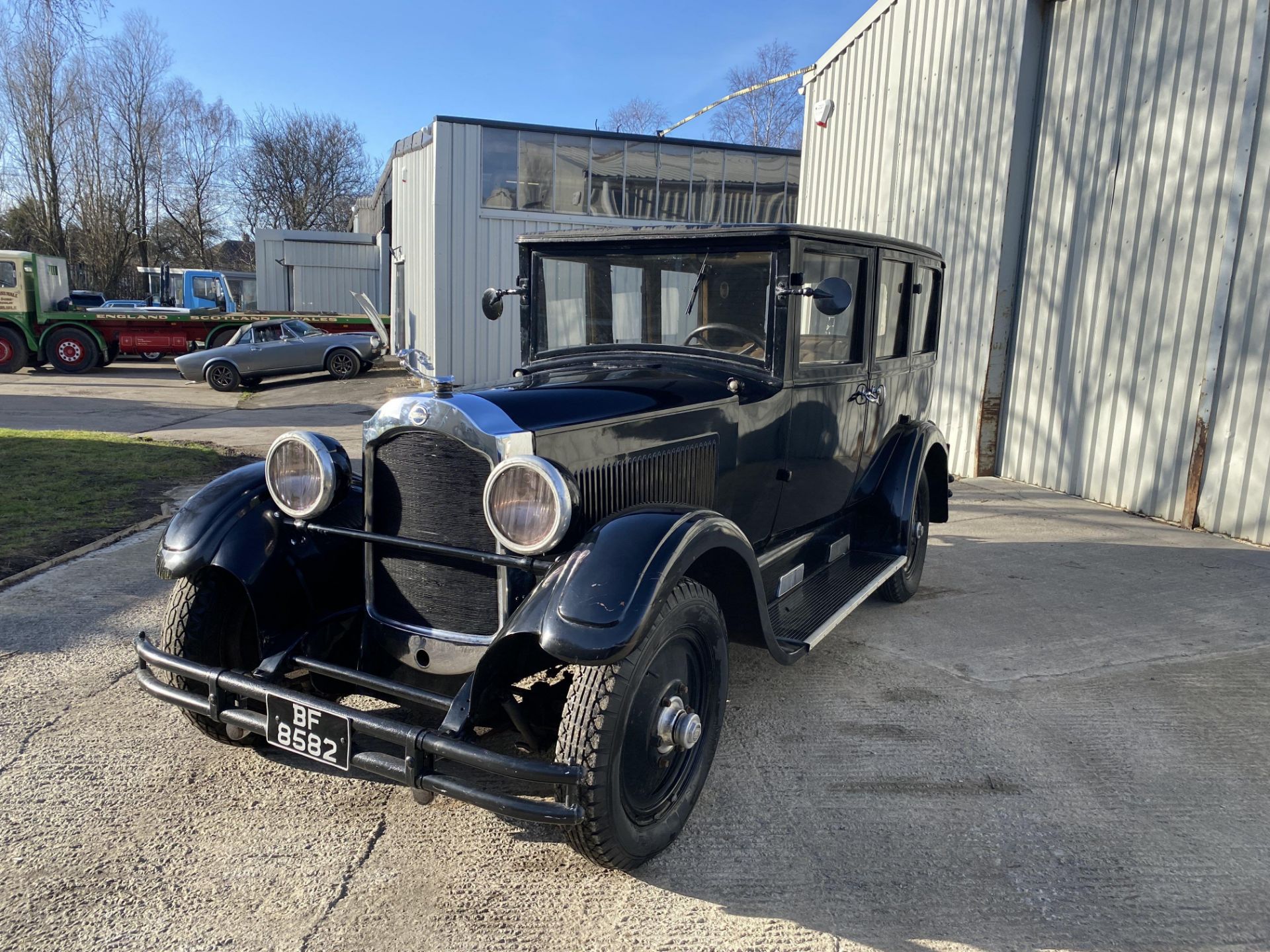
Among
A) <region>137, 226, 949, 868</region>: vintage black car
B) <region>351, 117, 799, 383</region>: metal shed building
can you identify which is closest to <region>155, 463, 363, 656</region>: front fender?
<region>137, 226, 949, 868</region>: vintage black car

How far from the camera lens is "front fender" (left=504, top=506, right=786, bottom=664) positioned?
2295mm

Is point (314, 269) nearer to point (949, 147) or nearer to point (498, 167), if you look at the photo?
point (498, 167)

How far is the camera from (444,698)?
258 cm

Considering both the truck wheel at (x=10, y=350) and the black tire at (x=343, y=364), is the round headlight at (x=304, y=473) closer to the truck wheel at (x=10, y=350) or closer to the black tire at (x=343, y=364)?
the black tire at (x=343, y=364)

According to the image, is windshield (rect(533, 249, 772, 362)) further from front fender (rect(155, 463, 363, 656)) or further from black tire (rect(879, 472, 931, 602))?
black tire (rect(879, 472, 931, 602))

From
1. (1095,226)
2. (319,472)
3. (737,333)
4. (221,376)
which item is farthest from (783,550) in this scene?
(221,376)

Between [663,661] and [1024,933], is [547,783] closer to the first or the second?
[663,661]

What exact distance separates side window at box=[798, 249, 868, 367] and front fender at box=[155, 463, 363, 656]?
1.93 meters

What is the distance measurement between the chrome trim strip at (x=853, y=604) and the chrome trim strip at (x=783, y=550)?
333 mm

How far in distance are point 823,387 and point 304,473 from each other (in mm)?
2205

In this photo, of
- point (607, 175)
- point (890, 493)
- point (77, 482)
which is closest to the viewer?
point (890, 493)

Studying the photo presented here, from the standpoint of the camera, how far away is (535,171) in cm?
1664

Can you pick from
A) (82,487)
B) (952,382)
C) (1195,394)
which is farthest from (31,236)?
(1195,394)

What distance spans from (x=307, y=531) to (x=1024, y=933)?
2587 mm
